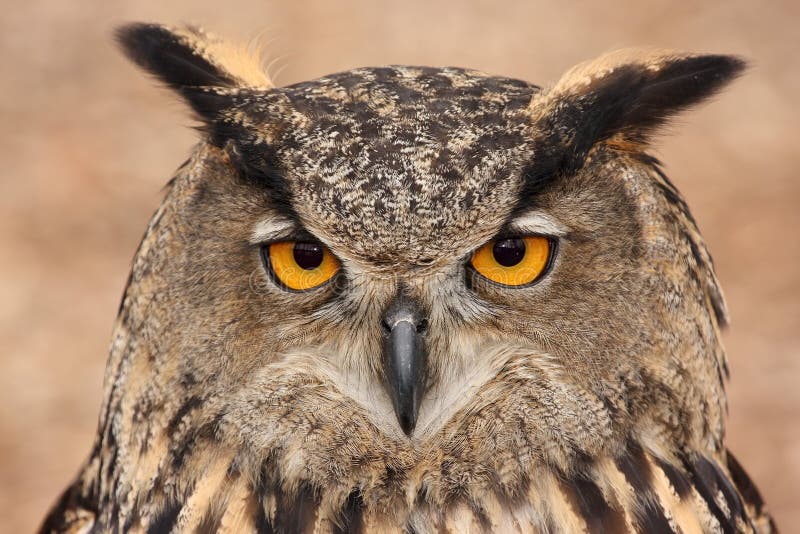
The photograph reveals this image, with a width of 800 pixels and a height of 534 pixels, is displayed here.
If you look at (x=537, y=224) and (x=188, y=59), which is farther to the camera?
(x=188, y=59)

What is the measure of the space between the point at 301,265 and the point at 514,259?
0.33m

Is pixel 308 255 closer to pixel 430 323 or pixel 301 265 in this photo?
pixel 301 265

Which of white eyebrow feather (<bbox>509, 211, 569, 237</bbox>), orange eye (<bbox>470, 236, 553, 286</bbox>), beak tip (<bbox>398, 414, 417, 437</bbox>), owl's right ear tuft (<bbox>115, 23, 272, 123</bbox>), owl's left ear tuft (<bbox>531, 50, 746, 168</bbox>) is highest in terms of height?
owl's right ear tuft (<bbox>115, 23, 272, 123</bbox>)

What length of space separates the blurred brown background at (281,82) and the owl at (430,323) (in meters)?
1.76

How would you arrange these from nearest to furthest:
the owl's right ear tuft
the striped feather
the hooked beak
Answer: the hooked beak → the striped feather → the owl's right ear tuft

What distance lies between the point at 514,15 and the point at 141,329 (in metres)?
5.08

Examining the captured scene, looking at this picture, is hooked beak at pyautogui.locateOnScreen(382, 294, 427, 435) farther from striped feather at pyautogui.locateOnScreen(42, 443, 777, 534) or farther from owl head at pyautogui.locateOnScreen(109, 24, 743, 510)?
striped feather at pyautogui.locateOnScreen(42, 443, 777, 534)

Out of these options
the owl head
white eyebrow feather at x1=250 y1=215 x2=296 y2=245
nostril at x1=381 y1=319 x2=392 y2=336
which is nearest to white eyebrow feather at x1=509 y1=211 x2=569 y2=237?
the owl head

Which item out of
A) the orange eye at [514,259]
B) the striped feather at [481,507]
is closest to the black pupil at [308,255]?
the orange eye at [514,259]

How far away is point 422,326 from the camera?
1.65m

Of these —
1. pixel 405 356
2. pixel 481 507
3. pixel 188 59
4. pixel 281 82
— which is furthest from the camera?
pixel 281 82

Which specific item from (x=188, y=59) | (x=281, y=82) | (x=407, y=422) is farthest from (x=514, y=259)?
(x=281, y=82)

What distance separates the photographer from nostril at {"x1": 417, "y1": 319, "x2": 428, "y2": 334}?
5.40 ft

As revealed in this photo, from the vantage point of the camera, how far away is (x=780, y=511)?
378cm
